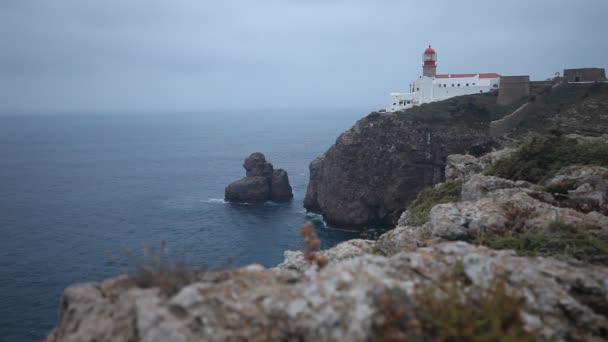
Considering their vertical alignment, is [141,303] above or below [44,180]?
above

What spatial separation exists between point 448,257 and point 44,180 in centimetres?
8679

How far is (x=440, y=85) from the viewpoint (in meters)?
79.1

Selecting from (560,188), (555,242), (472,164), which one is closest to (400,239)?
(555,242)

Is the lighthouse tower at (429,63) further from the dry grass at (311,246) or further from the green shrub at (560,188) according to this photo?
the dry grass at (311,246)

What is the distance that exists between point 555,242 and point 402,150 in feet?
158

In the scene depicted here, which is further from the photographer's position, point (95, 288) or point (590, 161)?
point (590, 161)

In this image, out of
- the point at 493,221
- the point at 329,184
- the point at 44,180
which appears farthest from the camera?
the point at 44,180

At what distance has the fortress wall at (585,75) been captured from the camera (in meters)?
65.9

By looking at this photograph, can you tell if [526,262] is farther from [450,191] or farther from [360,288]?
[450,191]

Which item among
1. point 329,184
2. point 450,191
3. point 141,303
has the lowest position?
point 329,184

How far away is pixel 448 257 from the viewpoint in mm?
7250

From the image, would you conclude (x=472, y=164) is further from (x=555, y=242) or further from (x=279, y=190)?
(x=279, y=190)

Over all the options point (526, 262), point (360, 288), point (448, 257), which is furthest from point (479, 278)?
point (360, 288)

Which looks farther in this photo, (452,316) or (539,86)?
(539,86)
